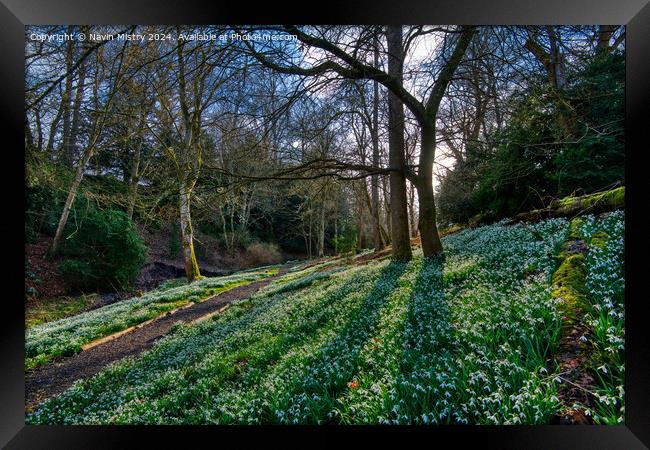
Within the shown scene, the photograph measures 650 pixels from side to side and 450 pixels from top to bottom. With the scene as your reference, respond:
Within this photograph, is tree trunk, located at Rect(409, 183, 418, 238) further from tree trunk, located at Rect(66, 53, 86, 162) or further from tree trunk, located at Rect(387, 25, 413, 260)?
tree trunk, located at Rect(66, 53, 86, 162)

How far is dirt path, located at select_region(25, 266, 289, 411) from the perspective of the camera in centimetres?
295

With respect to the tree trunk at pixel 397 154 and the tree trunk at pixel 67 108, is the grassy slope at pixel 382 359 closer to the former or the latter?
the tree trunk at pixel 397 154

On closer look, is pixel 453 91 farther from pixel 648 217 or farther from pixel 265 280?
pixel 265 280

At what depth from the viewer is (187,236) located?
487cm

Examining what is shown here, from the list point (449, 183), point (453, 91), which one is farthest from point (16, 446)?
point (453, 91)

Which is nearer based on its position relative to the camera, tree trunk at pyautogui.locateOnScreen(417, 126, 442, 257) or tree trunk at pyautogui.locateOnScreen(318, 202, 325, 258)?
tree trunk at pyautogui.locateOnScreen(417, 126, 442, 257)

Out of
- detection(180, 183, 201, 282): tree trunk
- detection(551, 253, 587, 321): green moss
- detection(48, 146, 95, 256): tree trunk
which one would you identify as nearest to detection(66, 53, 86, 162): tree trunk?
detection(48, 146, 95, 256): tree trunk

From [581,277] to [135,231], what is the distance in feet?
19.6

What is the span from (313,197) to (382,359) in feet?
10.9

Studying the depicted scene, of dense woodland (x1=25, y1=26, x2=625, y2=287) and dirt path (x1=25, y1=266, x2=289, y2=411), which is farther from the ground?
dense woodland (x1=25, y1=26, x2=625, y2=287)

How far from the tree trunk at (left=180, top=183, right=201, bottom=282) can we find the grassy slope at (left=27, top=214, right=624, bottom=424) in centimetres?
157

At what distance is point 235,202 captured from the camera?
4.68m

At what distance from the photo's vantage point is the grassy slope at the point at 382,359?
2193mm
